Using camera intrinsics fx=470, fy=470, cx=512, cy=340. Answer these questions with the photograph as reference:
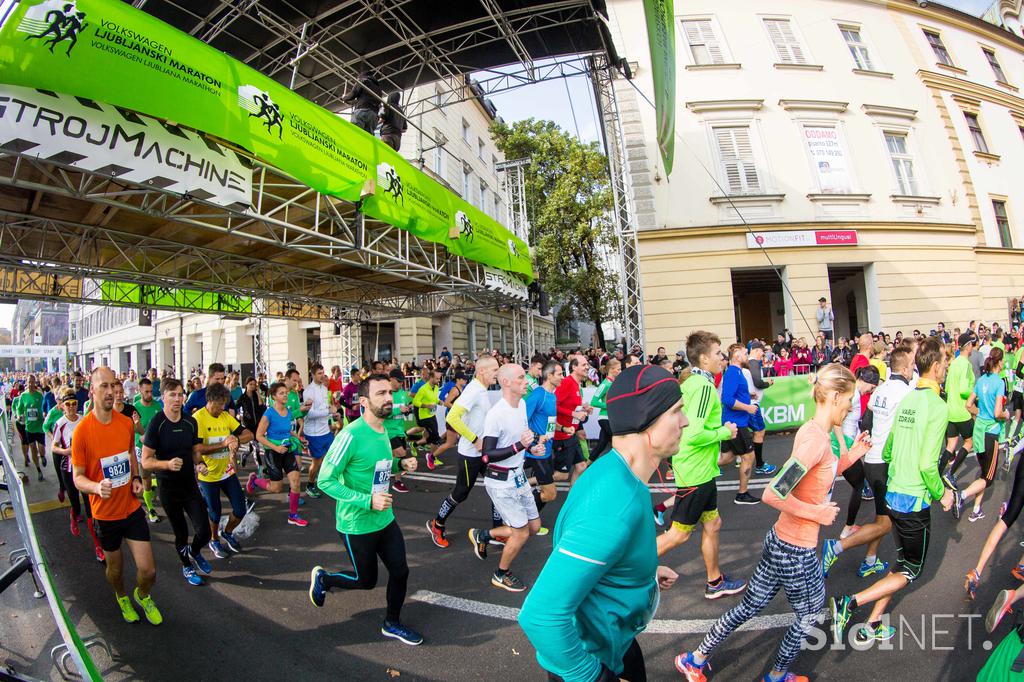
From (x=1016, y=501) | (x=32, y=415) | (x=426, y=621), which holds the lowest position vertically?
(x=426, y=621)

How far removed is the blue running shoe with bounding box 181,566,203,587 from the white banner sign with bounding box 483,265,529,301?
9318 millimetres

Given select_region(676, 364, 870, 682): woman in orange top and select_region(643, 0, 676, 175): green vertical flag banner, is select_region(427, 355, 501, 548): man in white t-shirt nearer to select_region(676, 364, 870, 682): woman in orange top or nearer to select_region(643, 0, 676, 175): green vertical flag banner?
select_region(676, 364, 870, 682): woman in orange top

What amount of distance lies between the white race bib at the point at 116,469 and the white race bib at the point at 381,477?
6.94ft

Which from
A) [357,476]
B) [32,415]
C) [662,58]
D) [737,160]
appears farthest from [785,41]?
[32,415]

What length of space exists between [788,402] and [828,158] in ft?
35.3

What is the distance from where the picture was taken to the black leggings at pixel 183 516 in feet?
14.2

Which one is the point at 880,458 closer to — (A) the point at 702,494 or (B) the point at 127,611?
(A) the point at 702,494

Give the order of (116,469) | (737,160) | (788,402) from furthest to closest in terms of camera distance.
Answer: (737,160), (788,402), (116,469)

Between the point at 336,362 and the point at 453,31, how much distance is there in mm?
13936

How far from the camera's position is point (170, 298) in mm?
12633

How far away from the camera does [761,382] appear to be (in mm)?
7961

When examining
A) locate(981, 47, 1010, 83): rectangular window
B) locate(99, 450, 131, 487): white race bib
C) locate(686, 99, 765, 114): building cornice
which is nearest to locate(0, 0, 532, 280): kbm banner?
locate(99, 450, 131, 487): white race bib

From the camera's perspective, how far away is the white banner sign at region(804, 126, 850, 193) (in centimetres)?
1553

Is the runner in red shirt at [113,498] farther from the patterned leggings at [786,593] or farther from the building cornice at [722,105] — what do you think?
the building cornice at [722,105]
